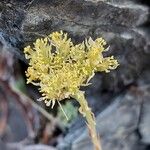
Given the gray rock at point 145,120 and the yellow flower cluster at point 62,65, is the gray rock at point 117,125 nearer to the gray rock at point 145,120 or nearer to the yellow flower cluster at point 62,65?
the gray rock at point 145,120

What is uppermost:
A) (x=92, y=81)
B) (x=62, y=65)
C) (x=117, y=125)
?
(x=62, y=65)

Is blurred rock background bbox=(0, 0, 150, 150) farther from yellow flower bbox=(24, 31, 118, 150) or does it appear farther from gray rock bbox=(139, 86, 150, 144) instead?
yellow flower bbox=(24, 31, 118, 150)

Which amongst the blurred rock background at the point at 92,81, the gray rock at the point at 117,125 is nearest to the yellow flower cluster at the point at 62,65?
the blurred rock background at the point at 92,81

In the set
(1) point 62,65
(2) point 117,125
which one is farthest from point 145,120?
(1) point 62,65

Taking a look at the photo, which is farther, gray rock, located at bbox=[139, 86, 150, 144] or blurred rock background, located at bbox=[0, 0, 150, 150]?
gray rock, located at bbox=[139, 86, 150, 144]

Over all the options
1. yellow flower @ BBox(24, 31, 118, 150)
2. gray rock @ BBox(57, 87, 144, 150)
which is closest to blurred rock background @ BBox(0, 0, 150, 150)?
gray rock @ BBox(57, 87, 144, 150)

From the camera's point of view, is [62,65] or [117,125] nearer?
[62,65]

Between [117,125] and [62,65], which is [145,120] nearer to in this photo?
[117,125]

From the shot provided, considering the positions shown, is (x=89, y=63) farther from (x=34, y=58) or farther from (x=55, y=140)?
(x=55, y=140)
